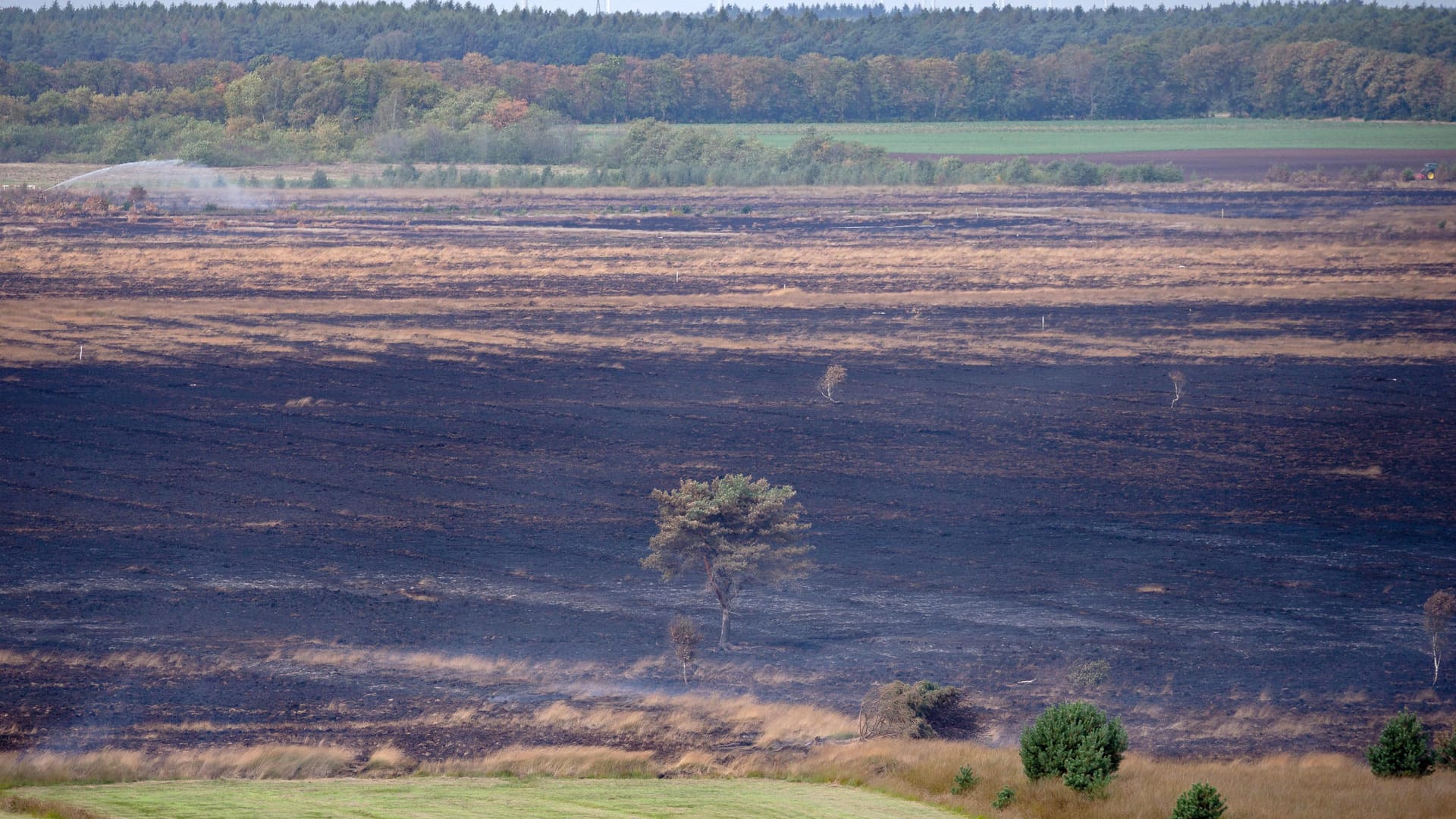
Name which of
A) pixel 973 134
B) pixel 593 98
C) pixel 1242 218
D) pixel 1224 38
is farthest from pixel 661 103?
pixel 1242 218

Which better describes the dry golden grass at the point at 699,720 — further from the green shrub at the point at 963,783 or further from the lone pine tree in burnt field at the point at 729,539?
the lone pine tree in burnt field at the point at 729,539

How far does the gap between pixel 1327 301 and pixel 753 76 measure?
276 ft

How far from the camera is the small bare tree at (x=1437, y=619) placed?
16750 mm

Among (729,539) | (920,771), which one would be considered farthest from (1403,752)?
(729,539)

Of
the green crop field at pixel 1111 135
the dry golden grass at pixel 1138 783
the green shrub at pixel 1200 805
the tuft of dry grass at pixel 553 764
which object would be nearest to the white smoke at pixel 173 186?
the green crop field at pixel 1111 135

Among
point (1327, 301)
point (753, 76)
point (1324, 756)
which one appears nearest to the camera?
point (1324, 756)

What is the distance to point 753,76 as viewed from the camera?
12056cm

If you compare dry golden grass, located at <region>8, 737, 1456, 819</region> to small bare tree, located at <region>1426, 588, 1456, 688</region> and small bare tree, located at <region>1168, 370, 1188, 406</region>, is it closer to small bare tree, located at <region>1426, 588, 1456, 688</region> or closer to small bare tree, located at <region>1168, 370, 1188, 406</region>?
small bare tree, located at <region>1426, 588, 1456, 688</region>

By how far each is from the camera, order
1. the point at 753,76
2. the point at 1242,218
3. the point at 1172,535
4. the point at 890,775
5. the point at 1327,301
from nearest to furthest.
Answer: the point at 890,775 → the point at 1172,535 → the point at 1327,301 → the point at 1242,218 → the point at 753,76

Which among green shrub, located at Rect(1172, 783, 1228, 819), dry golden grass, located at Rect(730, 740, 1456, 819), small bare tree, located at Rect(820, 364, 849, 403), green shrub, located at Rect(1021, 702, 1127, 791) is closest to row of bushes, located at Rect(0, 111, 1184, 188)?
small bare tree, located at Rect(820, 364, 849, 403)

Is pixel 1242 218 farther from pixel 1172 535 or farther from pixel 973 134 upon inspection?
pixel 973 134

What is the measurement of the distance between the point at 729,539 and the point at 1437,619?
27.6 ft

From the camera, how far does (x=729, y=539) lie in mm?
18797

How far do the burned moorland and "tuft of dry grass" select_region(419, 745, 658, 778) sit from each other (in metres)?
0.48
